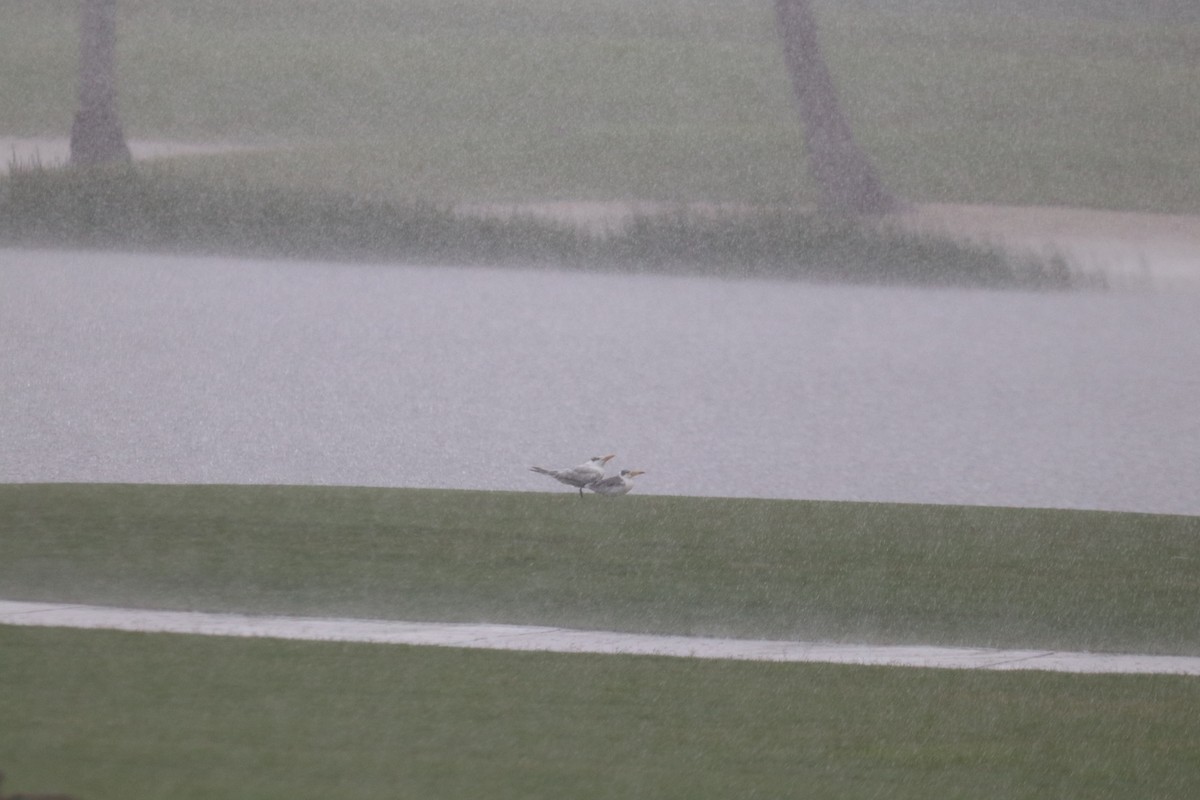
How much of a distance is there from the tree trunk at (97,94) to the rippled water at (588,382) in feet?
1.90

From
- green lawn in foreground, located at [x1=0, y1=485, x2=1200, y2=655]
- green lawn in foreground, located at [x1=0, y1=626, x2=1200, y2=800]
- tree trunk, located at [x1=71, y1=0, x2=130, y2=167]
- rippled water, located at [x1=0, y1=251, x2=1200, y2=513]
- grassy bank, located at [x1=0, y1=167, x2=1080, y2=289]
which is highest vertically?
tree trunk, located at [x1=71, y1=0, x2=130, y2=167]

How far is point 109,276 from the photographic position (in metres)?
8.23

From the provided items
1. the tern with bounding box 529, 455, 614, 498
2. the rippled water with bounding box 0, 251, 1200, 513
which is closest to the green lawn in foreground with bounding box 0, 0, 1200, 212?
the rippled water with bounding box 0, 251, 1200, 513

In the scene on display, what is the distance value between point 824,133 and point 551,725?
206 inches

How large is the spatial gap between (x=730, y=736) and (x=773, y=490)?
408cm

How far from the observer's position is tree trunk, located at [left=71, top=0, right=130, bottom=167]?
26.7 feet

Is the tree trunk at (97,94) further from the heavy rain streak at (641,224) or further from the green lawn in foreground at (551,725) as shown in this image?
the green lawn in foreground at (551,725)

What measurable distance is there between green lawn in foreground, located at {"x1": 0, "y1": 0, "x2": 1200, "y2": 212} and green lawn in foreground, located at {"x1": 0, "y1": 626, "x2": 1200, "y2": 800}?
13.7ft

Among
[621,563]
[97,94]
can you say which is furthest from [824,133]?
[97,94]

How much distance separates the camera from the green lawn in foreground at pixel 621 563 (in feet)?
17.5

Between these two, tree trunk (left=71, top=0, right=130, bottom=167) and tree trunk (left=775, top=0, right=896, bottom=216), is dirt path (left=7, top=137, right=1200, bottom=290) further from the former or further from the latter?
tree trunk (left=71, top=0, right=130, bottom=167)

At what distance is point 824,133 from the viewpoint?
27.1 ft

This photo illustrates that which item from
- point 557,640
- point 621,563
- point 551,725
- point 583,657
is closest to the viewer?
point 551,725

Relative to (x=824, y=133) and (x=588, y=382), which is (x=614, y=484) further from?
(x=824, y=133)
